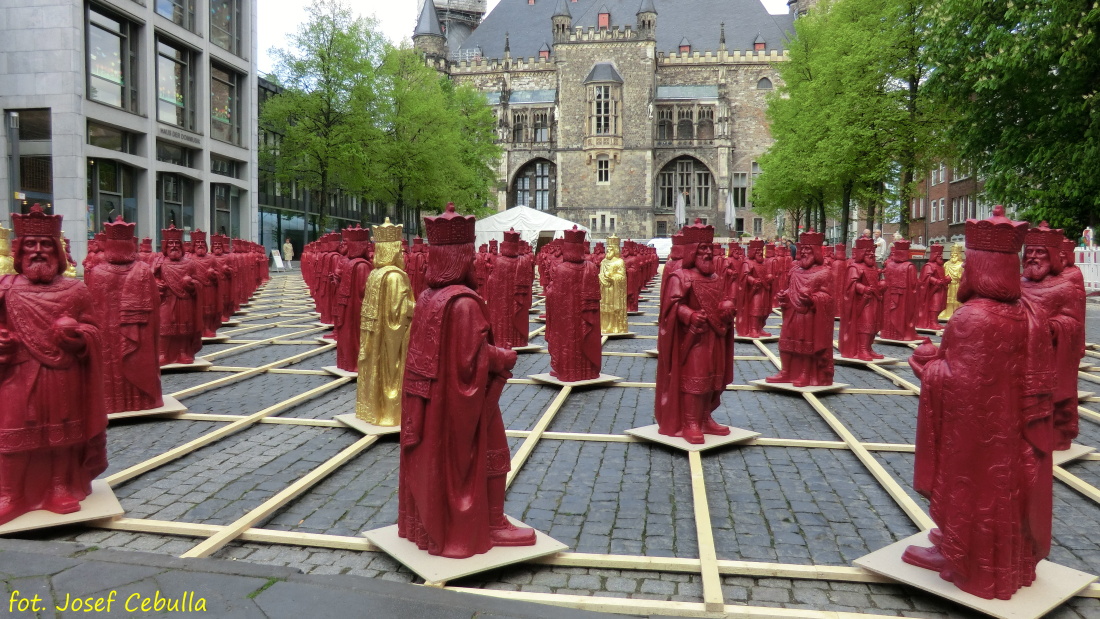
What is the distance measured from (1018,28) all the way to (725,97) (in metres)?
46.5

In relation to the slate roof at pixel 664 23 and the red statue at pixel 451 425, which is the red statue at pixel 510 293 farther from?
the slate roof at pixel 664 23

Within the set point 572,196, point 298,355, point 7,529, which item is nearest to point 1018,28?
point 298,355

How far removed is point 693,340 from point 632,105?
59897 millimetres

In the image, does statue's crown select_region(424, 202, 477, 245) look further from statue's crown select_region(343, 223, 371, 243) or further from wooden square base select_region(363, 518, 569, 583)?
statue's crown select_region(343, 223, 371, 243)

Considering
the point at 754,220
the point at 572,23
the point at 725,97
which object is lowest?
the point at 754,220

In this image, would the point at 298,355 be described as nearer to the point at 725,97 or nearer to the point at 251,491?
the point at 251,491

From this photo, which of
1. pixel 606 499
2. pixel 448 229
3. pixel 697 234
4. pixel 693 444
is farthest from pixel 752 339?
pixel 448 229

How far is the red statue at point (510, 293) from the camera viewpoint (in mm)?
12133

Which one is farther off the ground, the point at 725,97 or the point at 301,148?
the point at 725,97

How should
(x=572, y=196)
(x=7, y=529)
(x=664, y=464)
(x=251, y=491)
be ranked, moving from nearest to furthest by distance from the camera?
(x=7, y=529), (x=251, y=491), (x=664, y=464), (x=572, y=196)

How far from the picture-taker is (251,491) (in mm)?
5637

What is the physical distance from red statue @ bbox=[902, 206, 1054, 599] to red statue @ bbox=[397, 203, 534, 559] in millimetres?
2203

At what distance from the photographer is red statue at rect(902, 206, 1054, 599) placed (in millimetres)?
3832

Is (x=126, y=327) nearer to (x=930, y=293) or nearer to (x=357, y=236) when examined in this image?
(x=357, y=236)
